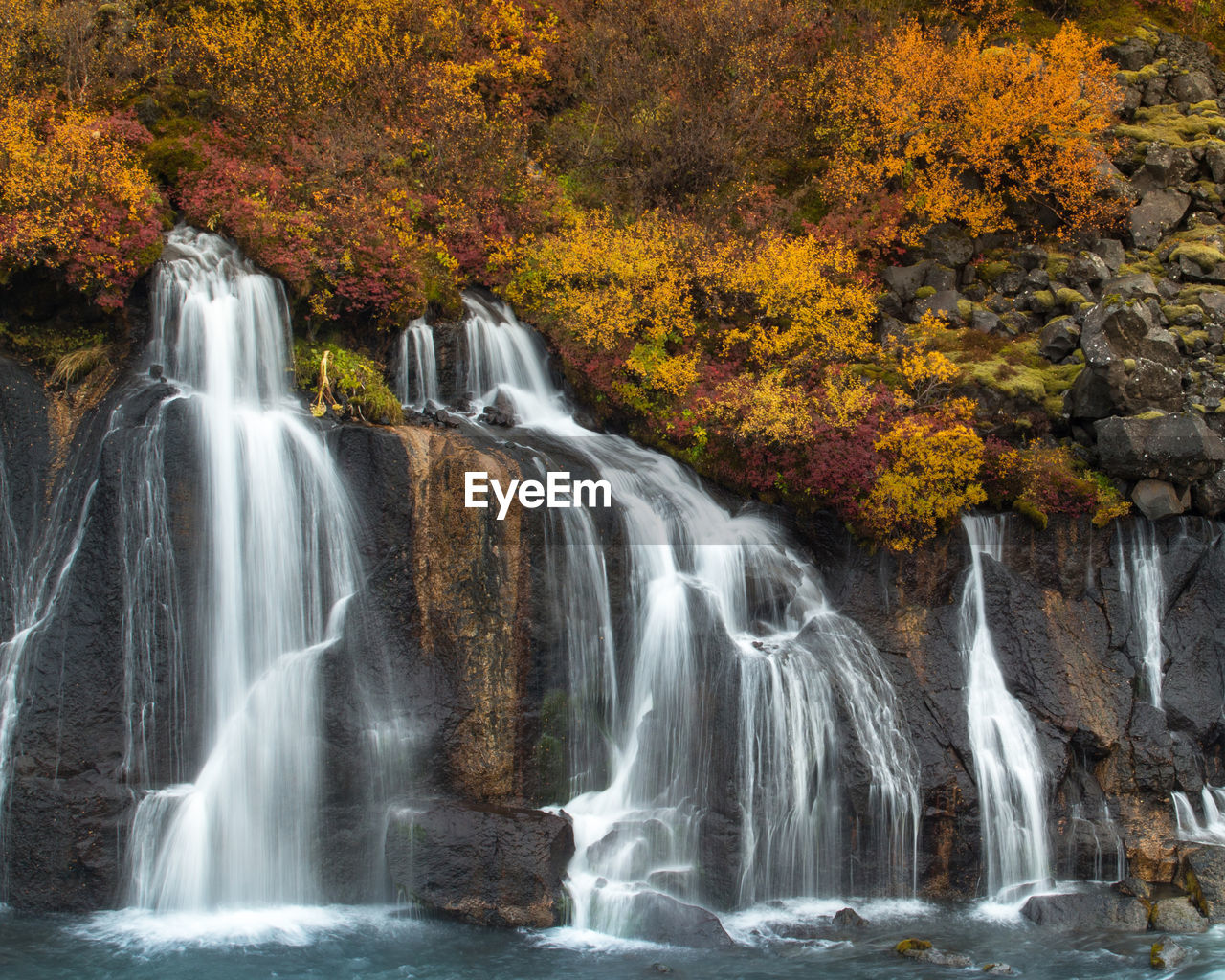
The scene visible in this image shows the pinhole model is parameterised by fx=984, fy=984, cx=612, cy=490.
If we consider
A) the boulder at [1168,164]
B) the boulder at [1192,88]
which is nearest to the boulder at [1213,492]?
the boulder at [1168,164]

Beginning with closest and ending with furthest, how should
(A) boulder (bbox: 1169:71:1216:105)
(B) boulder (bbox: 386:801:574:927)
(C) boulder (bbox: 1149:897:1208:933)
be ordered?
1. (B) boulder (bbox: 386:801:574:927)
2. (C) boulder (bbox: 1149:897:1208:933)
3. (A) boulder (bbox: 1169:71:1216:105)

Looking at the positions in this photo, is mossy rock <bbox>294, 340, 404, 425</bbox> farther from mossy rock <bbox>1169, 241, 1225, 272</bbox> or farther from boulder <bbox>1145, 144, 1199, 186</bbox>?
boulder <bbox>1145, 144, 1199, 186</bbox>

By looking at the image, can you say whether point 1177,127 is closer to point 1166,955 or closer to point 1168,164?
point 1168,164

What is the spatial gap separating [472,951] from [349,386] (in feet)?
27.6

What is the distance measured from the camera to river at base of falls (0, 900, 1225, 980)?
11.2m

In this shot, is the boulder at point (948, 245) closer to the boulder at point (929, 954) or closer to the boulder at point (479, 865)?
the boulder at point (929, 954)

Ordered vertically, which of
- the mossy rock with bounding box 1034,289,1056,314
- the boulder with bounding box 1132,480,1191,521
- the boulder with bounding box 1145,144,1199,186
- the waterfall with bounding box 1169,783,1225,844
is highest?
the boulder with bounding box 1145,144,1199,186

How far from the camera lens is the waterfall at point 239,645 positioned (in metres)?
12.6

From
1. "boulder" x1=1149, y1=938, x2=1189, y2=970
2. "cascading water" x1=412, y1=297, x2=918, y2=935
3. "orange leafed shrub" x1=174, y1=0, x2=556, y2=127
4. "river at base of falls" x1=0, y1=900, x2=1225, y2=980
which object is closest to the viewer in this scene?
"river at base of falls" x1=0, y1=900, x2=1225, y2=980

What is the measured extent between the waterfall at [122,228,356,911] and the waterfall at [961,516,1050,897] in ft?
31.3

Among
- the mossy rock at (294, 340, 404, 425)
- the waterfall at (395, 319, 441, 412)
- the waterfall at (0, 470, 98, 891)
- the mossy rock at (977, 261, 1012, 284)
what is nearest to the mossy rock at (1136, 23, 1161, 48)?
the mossy rock at (977, 261, 1012, 284)

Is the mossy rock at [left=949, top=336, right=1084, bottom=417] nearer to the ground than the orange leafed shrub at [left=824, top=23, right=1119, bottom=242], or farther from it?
nearer to the ground

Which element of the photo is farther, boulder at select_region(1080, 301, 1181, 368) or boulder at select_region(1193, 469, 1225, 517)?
boulder at select_region(1080, 301, 1181, 368)

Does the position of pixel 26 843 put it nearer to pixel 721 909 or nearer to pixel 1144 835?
pixel 721 909
